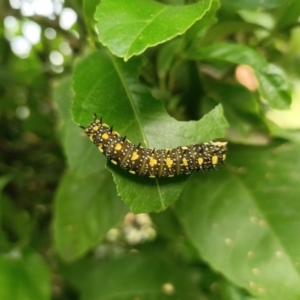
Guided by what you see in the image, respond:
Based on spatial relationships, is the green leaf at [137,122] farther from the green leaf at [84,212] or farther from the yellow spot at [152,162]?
A: the green leaf at [84,212]

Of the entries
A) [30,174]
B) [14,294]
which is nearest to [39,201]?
[30,174]

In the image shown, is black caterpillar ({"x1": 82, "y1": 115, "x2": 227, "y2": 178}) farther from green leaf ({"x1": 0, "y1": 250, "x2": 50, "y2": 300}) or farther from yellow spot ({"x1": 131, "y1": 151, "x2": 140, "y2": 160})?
green leaf ({"x1": 0, "y1": 250, "x2": 50, "y2": 300})

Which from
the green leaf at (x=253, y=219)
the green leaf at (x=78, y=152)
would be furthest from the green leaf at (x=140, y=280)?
the green leaf at (x=78, y=152)

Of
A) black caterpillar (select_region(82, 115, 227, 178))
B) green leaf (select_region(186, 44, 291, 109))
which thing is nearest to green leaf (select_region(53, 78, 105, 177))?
black caterpillar (select_region(82, 115, 227, 178))

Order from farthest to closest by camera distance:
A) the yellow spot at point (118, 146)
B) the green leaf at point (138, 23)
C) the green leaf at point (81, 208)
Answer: the green leaf at point (81, 208)
the yellow spot at point (118, 146)
the green leaf at point (138, 23)

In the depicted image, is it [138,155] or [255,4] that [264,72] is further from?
[138,155]

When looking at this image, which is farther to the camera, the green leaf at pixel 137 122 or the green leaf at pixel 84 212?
the green leaf at pixel 84 212

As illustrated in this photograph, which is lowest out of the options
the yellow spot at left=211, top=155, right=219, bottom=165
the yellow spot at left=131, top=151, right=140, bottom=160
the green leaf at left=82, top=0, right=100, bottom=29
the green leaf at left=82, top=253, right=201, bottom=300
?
the green leaf at left=82, top=253, right=201, bottom=300
